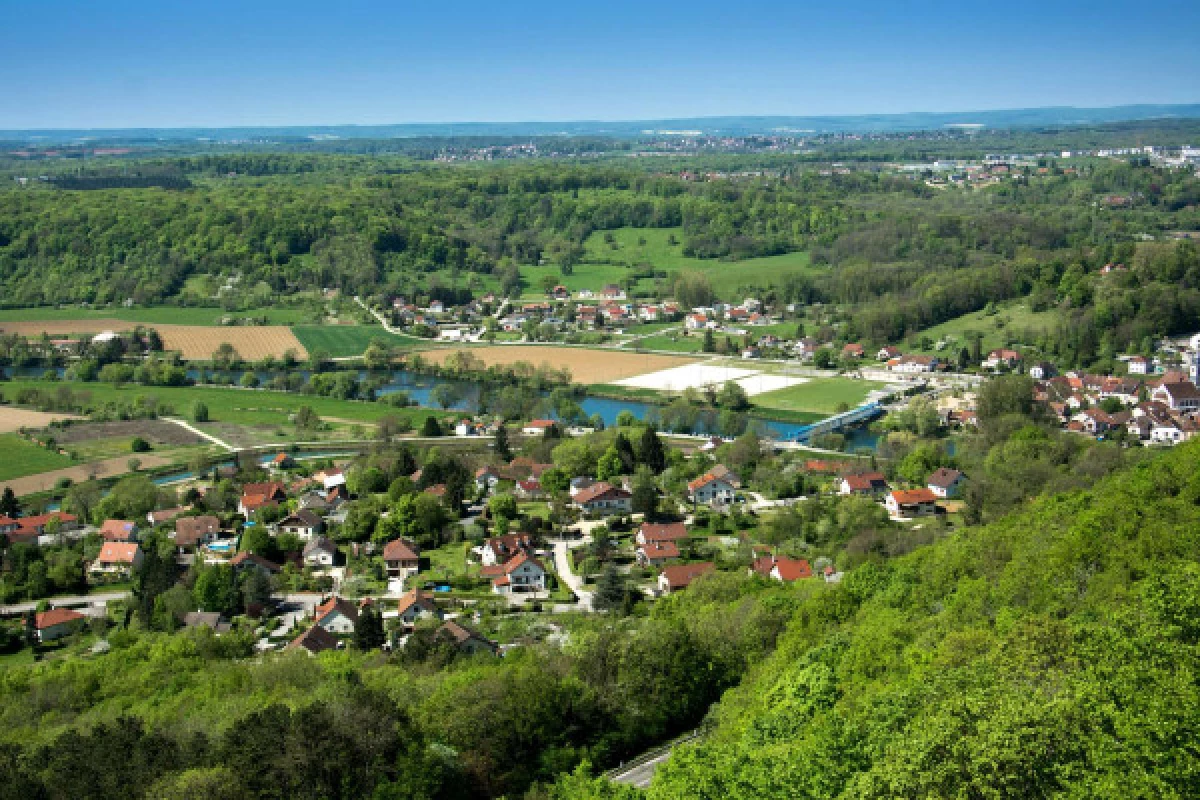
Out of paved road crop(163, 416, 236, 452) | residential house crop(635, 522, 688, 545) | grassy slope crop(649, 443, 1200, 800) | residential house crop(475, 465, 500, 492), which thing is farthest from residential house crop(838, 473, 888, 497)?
paved road crop(163, 416, 236, 452)

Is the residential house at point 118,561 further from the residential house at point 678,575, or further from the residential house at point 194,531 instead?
the residential house at point 678,575

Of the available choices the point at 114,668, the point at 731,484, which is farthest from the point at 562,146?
the point at 114,668

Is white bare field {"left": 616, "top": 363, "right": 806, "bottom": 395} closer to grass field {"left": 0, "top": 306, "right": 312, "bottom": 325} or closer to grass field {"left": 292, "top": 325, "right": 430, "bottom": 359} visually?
grass field {"left": 292, "top": 325, "right": 430, "bottom": 359}

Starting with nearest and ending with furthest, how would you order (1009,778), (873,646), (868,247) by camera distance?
(1009,778), (873,646), (868,247)

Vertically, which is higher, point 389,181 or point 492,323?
point 389,181

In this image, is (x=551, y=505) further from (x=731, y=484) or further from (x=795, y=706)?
(x=795, y=706)

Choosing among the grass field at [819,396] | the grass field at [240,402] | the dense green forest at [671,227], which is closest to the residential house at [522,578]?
the grass field at [240,402]
